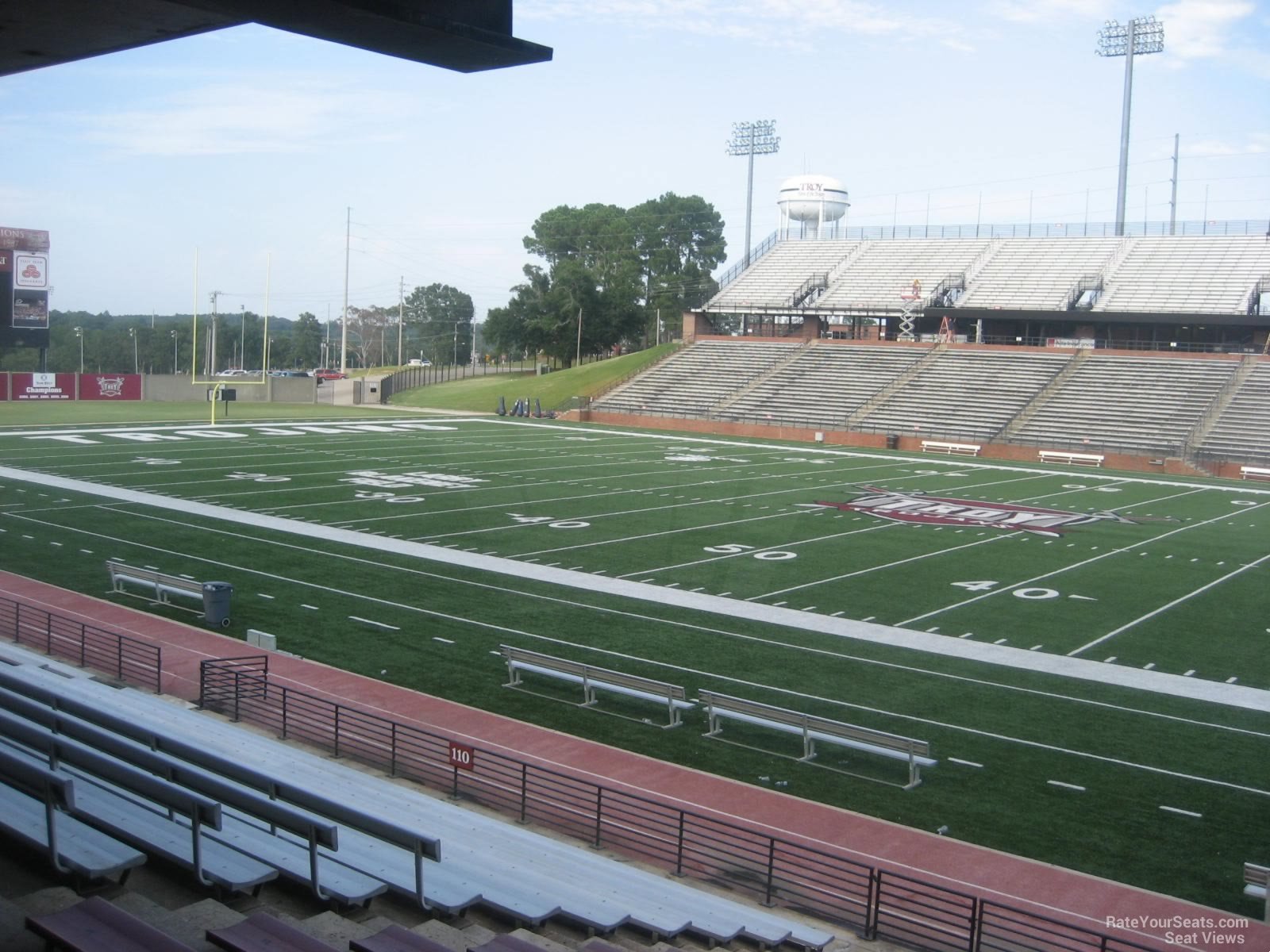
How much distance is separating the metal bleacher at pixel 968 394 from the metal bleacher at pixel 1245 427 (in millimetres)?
7435

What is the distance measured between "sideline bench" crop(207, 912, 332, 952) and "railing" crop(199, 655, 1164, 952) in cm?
347

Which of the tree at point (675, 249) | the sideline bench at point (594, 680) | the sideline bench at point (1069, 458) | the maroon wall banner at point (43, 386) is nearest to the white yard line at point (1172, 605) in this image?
the sideline bench at point (594, 680)

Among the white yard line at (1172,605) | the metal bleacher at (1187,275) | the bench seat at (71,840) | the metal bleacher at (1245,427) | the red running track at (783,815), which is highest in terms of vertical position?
the metal bleacher at (1187,275)

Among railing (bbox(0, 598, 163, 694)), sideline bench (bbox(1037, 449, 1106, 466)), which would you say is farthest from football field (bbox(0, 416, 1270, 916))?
sideline bench (bbox(1037, 449, 1106, 466))

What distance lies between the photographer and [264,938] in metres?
5.42

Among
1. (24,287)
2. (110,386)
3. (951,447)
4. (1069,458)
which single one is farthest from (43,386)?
(1069,458)

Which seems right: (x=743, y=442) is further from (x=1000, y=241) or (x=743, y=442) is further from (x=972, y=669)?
(x=972, y=669)

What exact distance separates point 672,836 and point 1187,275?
55569mm

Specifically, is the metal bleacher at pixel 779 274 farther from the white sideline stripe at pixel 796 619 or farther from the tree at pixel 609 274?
the white sideline stripe at pixel 796 619

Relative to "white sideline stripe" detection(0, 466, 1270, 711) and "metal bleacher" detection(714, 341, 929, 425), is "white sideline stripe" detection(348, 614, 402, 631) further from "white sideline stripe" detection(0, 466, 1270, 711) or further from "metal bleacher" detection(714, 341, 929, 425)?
"metal bleacher" detection(714, 341, 929, 425)

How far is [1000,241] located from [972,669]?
182 feet

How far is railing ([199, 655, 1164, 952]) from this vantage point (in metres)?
8.04

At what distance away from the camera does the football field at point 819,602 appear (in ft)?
38.2

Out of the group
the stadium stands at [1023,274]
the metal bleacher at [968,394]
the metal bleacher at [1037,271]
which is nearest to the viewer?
the metal bleacher at [968,394]
